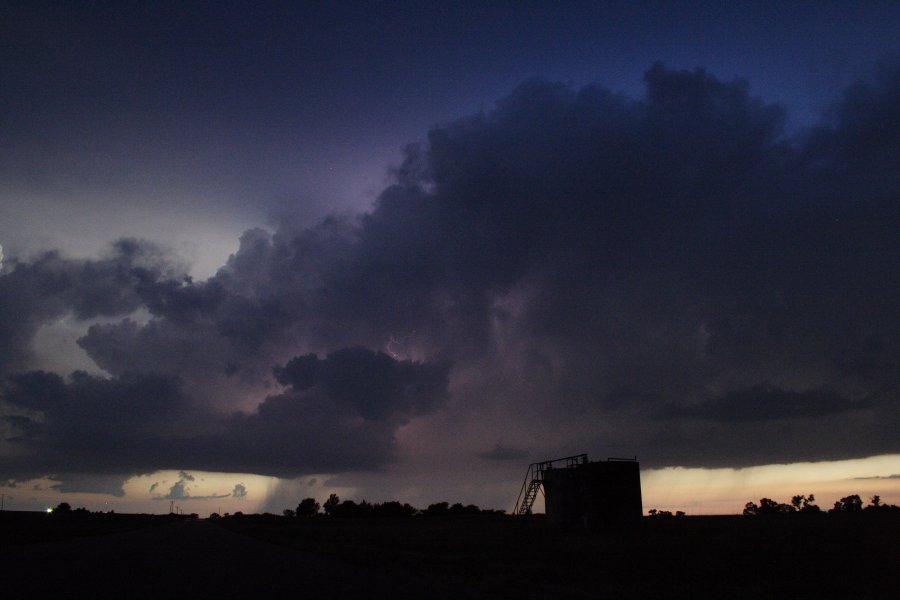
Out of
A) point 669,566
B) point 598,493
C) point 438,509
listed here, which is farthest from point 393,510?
point 669,566

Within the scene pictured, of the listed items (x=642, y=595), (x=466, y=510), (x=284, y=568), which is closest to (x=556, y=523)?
(x=284, y=568)

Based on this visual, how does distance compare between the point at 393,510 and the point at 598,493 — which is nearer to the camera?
the point at 598,493

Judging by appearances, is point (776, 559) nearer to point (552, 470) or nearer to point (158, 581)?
point (158, 581)

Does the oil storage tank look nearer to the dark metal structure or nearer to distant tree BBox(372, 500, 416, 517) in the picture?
the dark metal structure

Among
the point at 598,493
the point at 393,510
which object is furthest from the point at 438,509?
the point at 598,493

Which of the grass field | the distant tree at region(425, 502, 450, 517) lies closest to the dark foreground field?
the grass field

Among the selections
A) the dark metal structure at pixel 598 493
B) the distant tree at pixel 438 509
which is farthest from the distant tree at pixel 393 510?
the dark metal structure at pixel 598 493

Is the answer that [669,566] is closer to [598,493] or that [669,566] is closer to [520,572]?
[520,572]

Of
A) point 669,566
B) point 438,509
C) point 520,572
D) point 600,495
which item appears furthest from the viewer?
point 438,509

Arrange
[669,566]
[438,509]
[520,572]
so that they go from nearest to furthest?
[520,572], [669,566], [438,509]

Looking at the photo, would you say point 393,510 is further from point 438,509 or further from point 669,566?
point 669,566

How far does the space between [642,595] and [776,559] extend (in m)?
13.3

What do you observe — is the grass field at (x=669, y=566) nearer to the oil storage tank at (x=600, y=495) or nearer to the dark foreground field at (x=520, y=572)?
the dark foreground field at (x=520, y=572)

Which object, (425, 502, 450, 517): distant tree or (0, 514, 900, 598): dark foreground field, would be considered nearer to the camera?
(0, 514, 900, 598): dark foreground field
